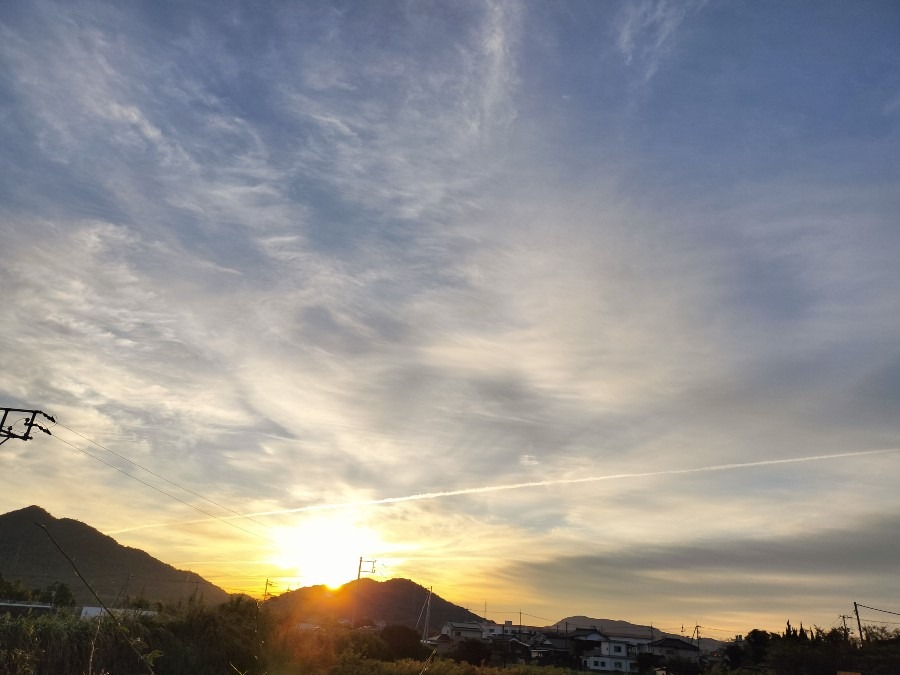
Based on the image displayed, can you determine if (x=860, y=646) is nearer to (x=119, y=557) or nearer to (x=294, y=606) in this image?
(x=294, y=606)

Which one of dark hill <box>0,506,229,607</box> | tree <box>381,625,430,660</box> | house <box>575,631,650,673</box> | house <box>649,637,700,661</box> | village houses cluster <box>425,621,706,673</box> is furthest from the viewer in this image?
house <box>649,637,700,661</box>

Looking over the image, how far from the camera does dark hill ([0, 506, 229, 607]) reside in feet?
294

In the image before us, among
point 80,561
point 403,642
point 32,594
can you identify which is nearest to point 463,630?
point 80,561

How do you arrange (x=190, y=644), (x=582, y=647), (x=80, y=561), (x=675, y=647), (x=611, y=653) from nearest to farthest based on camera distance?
(x=190, y=644) < (x=582, y=647) < (x=611, y=653) < (x=80, y=561) < (x=675, y=647)

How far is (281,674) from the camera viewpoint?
20359mm

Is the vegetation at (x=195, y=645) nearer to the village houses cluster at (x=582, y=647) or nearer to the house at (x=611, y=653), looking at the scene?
the village houses cluster at (x=582, y=647)

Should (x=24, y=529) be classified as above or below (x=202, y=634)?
above

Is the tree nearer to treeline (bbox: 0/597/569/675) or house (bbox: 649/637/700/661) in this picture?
treeline (bbox: 0/597/569/675)

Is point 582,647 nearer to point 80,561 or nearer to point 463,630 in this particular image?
point 463,630

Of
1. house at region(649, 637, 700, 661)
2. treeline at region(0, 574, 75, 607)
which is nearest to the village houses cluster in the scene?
house at region(649, 637, 700, 661)

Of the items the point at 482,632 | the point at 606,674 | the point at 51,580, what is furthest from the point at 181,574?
the point at 606,674

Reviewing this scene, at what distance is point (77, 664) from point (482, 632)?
326 ft

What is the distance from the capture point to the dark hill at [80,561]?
294 ft

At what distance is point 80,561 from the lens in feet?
323
